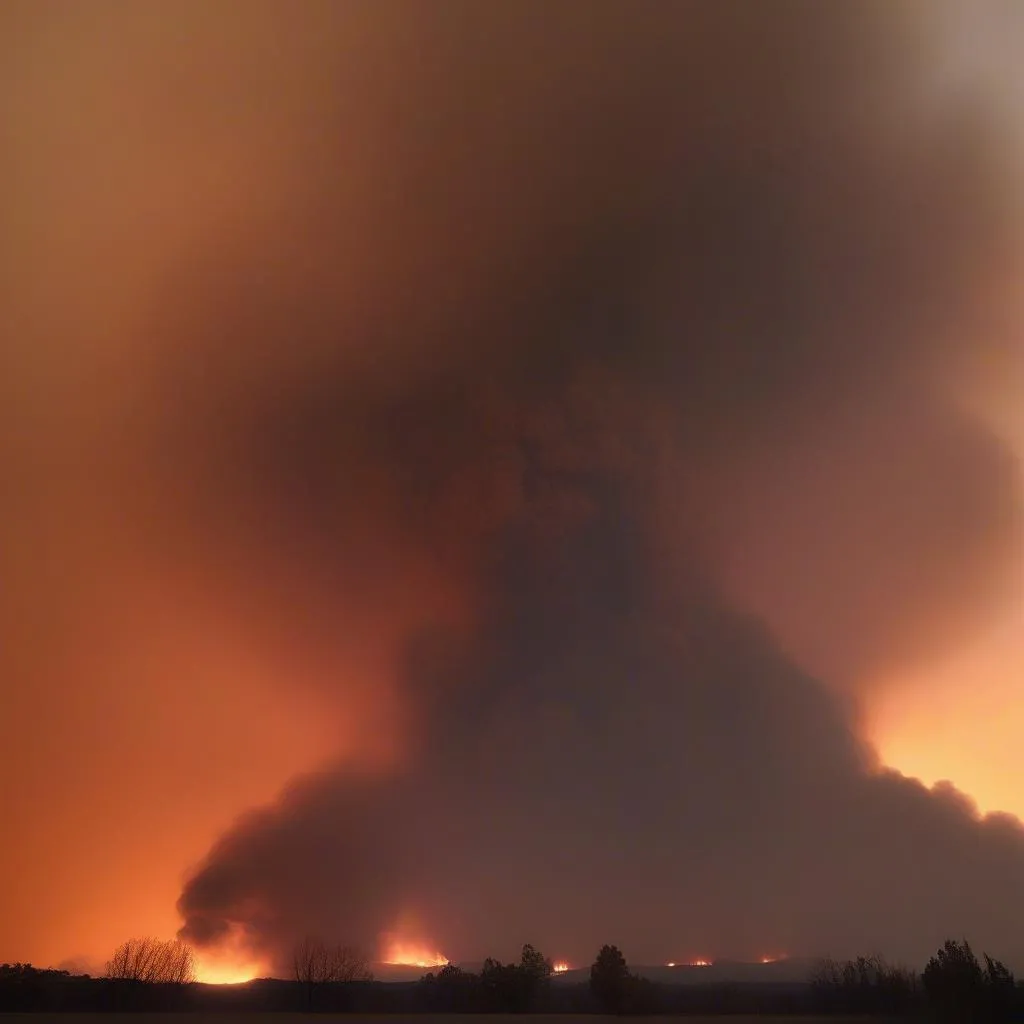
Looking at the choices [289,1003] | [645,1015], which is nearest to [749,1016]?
[645,1015]

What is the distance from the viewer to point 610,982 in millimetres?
48750

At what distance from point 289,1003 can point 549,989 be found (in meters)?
21.5

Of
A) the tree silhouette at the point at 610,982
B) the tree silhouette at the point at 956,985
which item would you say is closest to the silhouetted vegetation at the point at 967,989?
the tree silhouette at the point at 956,985

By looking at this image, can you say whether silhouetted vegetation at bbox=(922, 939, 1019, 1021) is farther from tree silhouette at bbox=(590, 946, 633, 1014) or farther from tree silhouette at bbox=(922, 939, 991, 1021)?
tree silhouette at bbox=(590, 946, 633, 1014)

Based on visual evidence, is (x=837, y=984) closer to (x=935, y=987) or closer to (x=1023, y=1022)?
(x=935, y=987)

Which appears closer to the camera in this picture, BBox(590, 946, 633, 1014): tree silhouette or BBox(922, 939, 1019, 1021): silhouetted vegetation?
BBox(922, 939, 1019, 1021): silhouetted vegetation

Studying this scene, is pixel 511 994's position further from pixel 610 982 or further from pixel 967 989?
pixel 967 989

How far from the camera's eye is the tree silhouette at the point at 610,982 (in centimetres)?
4806

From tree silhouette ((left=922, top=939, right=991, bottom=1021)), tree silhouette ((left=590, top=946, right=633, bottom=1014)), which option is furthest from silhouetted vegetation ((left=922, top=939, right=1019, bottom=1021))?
tree silhouette ((left=590, top=946, right=633, bottom=1014))

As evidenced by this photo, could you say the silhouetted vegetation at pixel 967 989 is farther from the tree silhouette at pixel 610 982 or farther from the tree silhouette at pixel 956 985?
the tree silhouette at pixel 610 982

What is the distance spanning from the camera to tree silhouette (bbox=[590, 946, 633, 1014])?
48.1 m

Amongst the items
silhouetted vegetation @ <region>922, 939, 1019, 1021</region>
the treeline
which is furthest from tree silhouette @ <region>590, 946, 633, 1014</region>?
silhouetted vegetation @ <region>922, 939, 1019, 1021</region>

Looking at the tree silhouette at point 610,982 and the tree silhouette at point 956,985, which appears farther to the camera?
the tree silhouette at point 610,982

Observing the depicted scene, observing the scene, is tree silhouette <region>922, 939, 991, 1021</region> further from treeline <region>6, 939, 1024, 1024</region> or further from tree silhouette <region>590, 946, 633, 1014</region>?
tree silhouette <region>590, 946, 633, 1014</region>
